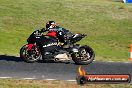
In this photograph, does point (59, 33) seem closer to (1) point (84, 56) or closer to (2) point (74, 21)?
(1) point (84, 56)

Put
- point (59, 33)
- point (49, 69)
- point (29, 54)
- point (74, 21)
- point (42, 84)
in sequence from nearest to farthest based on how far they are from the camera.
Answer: point (42, 84)
point (49, 69)
point (29, 54)
point (59, 33)
point (74, 21)

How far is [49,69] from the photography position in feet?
55.6

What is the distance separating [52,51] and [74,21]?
17.7m

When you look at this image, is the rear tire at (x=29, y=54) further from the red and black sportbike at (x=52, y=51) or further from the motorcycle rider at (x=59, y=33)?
the motorcycle rider at (x=59, y=33)

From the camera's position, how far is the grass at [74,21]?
27531mm

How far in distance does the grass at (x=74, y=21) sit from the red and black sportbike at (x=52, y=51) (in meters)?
4.09

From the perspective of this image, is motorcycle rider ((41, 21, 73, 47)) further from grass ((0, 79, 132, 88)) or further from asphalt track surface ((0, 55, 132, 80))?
grass ((0, 79, 132, 88))

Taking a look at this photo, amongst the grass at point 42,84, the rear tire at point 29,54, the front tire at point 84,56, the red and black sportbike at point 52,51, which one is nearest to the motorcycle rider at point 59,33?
the red and black sportbike at point 52,51

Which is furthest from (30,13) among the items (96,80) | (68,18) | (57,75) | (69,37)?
(96,80)

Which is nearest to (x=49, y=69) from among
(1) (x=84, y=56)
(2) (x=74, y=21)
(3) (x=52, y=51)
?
(3) (x=52, y=51)

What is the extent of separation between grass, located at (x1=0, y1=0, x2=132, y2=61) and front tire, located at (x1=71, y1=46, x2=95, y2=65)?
512 centimetres

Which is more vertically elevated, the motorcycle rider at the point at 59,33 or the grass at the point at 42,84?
the motorcycle rider at the point at 59,33

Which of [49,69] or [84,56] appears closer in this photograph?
[49,69]

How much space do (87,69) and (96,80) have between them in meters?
4.95
